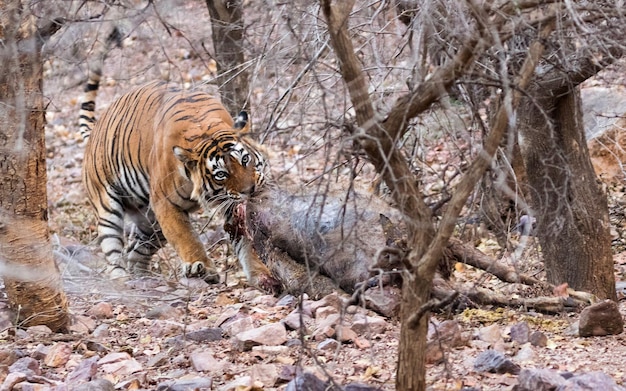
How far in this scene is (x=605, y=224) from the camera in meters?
5.09

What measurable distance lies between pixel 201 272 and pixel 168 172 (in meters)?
0.82

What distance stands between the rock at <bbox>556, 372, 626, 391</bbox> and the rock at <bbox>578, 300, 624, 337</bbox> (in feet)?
3.04

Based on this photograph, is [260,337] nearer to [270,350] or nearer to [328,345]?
[270,350]

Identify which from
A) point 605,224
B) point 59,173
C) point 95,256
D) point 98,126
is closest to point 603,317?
point 605,224

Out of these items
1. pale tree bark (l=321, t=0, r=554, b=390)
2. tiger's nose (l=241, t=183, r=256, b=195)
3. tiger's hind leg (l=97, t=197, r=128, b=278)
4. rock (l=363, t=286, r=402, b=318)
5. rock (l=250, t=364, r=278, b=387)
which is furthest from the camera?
tiger's hind leg (l=97, t=197, r=128, b=278)

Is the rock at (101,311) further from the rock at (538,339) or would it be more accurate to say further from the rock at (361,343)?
the rock at (538,339)

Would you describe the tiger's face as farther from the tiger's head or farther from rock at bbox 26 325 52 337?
rock at bbox 26 325 52 337

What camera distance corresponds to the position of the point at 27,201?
4.88 m

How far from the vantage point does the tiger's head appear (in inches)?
252

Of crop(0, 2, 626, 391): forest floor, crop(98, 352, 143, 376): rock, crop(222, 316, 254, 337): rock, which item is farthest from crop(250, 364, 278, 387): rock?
crop(222, 316, 254, 337): rock

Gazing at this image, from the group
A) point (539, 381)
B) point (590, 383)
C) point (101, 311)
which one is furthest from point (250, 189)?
point (590, 383)

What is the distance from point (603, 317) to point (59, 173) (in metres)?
9.32

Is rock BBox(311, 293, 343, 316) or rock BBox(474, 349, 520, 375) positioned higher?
rock BBox(311, 293, 343, 316)

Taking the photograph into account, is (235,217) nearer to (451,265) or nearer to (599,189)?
(451,265)
